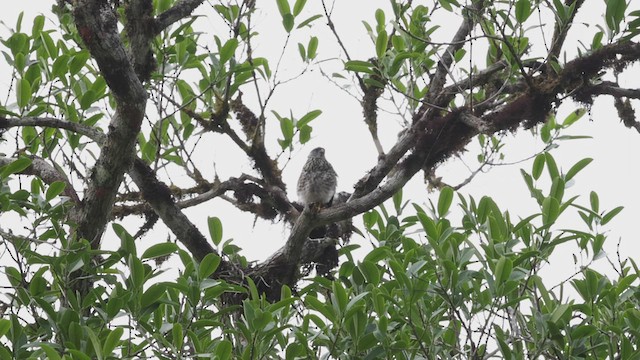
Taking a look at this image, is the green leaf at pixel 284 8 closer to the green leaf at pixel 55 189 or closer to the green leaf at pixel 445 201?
the green leaf at pixel 445 201

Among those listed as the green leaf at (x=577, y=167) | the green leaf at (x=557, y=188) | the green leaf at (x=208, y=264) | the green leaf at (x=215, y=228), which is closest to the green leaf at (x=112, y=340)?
the green leaf at (x=208, y=264)

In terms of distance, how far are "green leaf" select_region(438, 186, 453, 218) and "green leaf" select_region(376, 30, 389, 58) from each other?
1041 millimetres

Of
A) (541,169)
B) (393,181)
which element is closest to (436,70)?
(393,181)

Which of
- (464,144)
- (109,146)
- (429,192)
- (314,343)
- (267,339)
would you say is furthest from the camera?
(429,192)

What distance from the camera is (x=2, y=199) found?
10.00 ft

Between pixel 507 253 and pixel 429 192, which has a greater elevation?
pixel 429 192

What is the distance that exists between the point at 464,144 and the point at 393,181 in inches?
20.0

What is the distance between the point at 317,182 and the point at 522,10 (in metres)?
2.87

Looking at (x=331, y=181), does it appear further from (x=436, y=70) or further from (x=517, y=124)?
(x=517, y=124)

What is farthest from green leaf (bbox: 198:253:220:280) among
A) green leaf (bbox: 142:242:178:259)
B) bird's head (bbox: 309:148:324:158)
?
bird's head (bbox: 309:148:324:158)

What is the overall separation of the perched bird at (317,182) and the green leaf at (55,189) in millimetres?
3053

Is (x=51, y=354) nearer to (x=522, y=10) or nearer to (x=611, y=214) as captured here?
(x=611, y=214)

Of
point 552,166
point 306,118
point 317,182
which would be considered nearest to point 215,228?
point 306,118

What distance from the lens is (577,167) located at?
3.10 m
